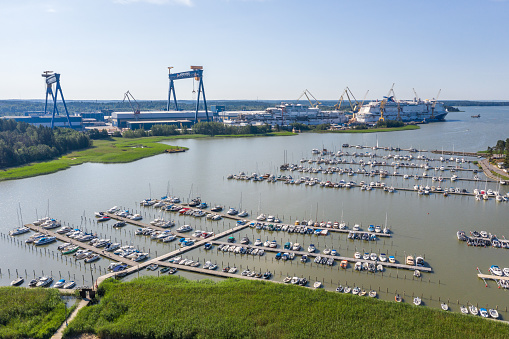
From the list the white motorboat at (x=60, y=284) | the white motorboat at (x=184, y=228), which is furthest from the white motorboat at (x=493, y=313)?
the white motorboat at (x=60, y=284)

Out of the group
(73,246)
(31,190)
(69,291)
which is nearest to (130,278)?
(69,291)

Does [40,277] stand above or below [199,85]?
below

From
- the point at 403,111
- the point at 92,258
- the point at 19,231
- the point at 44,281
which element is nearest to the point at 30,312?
the point at 44,281

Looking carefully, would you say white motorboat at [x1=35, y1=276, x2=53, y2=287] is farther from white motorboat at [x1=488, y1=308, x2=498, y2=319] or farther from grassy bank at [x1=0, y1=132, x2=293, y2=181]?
grassy bank at [x1=0, y1=132, x2=293, y2=181]

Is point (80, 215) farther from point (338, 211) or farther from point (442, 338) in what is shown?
point (442, 338)

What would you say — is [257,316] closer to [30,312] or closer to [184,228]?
[30,312]

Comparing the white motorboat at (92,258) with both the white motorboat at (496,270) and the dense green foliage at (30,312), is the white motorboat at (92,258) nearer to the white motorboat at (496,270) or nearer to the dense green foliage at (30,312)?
the dense green foliage at (30,312)
